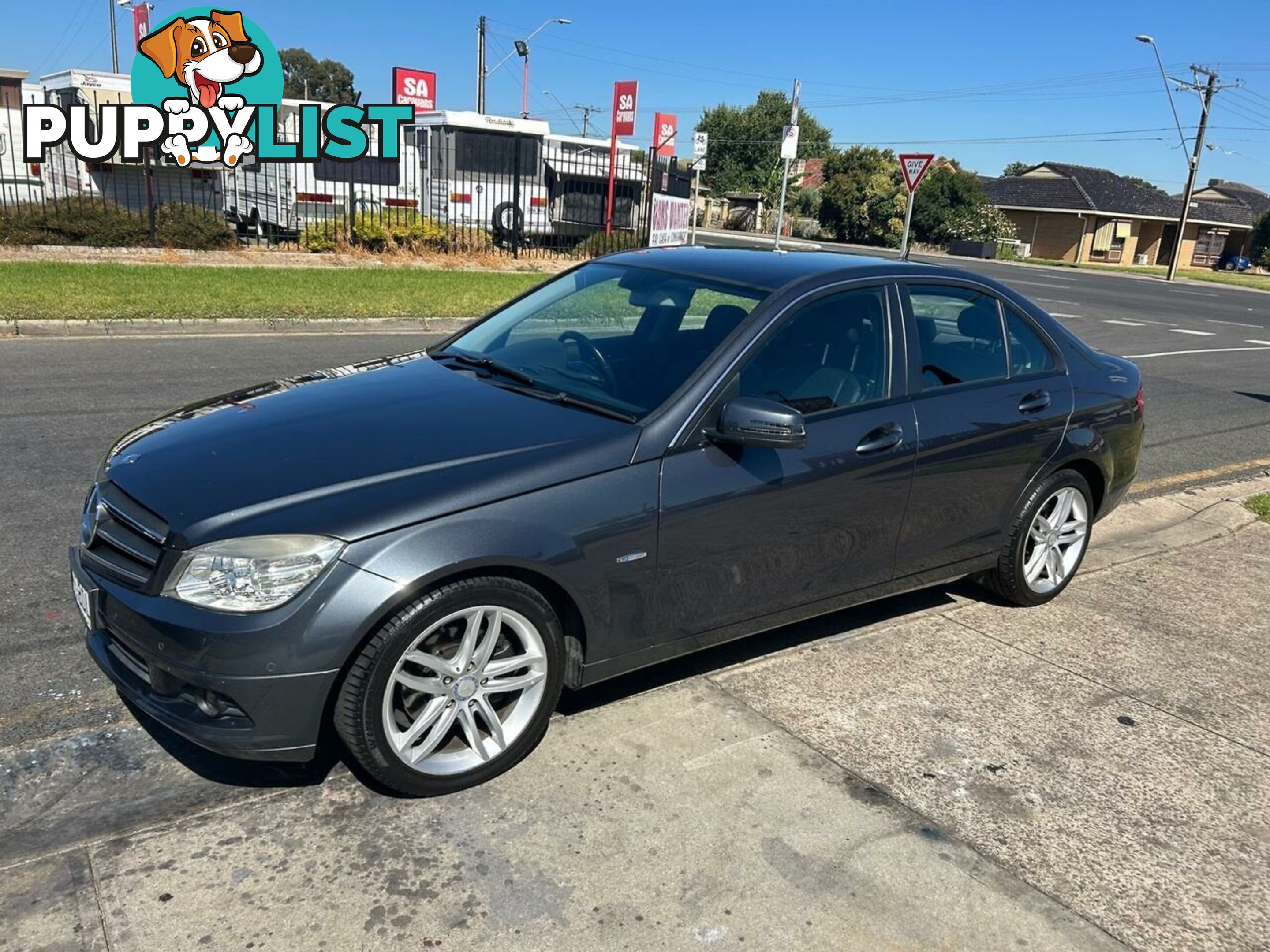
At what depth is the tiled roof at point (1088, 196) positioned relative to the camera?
5922 centimetres

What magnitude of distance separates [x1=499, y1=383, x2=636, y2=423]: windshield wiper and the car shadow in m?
1.00

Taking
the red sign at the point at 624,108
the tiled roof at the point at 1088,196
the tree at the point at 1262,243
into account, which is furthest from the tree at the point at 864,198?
the red sign at the point at 624,108

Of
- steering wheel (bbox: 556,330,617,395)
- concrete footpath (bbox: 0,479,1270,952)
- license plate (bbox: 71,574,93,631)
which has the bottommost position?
concrete footpath (bbox: 0,479,1270,952)

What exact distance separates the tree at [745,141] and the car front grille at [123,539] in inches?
3294

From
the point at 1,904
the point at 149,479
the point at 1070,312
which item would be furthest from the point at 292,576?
the point at 1070,312

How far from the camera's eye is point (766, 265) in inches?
169

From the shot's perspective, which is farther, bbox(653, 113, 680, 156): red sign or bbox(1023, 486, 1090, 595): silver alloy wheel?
bbox(653, 113, 680, 156): red sign

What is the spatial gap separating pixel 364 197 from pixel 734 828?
19421 millimetres

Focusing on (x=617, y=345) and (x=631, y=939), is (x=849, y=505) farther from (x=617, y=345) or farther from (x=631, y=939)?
(x=631, y=939)

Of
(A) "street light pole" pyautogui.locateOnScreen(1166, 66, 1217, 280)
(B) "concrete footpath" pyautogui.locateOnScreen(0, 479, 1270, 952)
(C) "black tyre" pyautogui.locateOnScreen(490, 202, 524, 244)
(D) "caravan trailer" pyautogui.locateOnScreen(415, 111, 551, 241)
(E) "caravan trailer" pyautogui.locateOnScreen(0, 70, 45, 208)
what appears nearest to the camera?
(B) "concrete footpath" pyautogui.locateOnScreen(0, 479, 1270, 952)

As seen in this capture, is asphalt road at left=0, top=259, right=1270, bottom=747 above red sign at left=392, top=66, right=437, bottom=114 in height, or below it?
below

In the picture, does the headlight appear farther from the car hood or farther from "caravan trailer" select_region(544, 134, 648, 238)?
"caravan trailer" select_region(544, 134, 648, 238)

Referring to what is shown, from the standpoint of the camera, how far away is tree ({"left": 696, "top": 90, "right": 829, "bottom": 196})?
279 ft

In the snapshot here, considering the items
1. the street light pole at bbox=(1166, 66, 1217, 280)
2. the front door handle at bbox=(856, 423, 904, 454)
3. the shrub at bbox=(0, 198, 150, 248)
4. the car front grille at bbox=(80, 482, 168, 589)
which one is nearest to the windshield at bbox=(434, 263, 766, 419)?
the front door handle at bbox=(856, 423, 904, 454)
